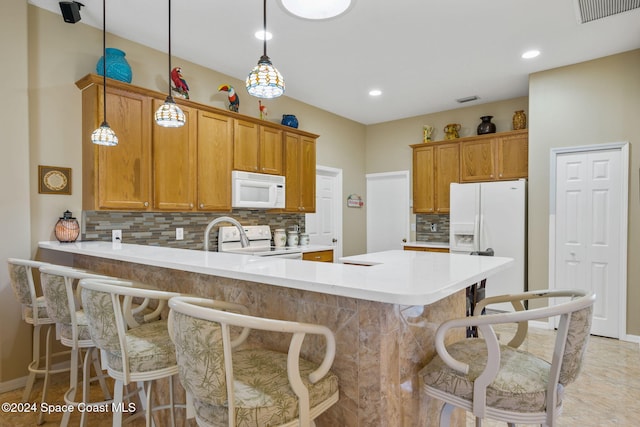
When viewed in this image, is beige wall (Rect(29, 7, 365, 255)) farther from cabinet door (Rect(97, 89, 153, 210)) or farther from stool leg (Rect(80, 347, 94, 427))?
stool leg (Rect(80, 347, 94, 427))

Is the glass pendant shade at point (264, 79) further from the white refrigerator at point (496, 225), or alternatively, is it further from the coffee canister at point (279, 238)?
the white refrigerator at point (496, 225)

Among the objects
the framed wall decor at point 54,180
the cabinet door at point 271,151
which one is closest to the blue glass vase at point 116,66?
the framed wall decor at point 54,180

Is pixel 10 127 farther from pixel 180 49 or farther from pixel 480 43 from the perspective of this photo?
pixel 480 43

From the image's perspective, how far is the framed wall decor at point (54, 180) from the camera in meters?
2.79

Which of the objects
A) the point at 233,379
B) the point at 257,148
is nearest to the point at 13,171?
the point at 257,148

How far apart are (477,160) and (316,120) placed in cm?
234

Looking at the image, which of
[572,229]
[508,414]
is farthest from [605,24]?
[508,414]

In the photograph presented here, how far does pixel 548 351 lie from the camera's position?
10.9 ft

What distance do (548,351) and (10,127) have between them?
4783mm

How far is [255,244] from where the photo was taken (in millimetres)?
4266

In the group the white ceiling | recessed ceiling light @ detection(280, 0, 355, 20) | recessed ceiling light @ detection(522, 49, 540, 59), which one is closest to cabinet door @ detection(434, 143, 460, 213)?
the white ceiling

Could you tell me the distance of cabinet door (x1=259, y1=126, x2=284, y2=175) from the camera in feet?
13.8

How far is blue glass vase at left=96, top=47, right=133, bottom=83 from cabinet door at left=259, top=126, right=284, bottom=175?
4.96 ft

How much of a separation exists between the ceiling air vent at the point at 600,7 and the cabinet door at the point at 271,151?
306cm
